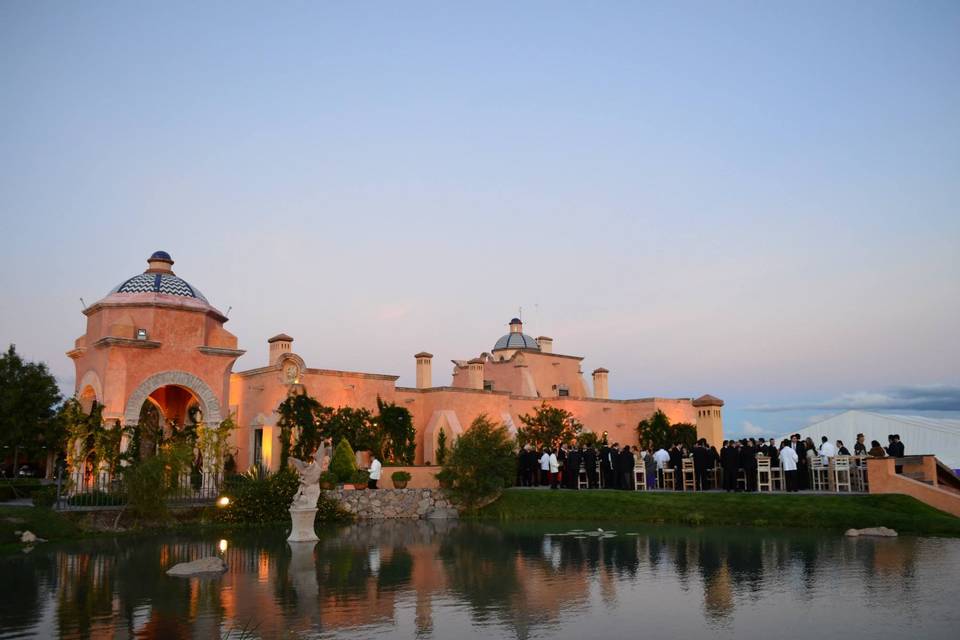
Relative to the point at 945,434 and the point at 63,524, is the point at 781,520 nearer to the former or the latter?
the point at 63,524

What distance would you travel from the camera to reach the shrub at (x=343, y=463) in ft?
79.5

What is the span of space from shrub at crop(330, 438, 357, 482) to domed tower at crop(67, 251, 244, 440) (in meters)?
3.75

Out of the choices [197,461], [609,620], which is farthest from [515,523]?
[609,620]

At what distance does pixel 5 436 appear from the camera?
88.1 feet

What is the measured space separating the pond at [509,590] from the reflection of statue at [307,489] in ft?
3.88

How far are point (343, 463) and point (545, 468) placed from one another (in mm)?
6829

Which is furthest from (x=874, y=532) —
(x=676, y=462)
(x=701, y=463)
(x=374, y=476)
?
(x=374, y=476)

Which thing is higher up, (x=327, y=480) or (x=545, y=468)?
(x=545, y=468)

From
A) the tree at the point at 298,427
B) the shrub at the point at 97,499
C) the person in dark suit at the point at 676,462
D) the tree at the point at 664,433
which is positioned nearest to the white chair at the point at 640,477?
the person in dark suit at the point at 676,462

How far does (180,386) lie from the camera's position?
930 inches

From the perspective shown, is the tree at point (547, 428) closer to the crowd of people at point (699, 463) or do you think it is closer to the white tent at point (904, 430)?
the crowd of people at point (699, 463)

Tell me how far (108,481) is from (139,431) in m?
1.78

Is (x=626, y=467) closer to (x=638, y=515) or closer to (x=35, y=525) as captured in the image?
(x=638, y=515)

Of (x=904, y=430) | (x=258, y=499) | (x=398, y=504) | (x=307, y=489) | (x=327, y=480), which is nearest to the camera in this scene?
(x=307, y=489)
